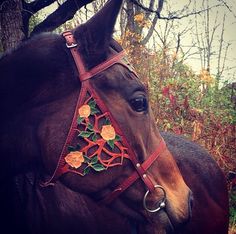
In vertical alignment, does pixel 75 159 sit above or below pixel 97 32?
below

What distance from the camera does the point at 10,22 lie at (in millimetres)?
3934

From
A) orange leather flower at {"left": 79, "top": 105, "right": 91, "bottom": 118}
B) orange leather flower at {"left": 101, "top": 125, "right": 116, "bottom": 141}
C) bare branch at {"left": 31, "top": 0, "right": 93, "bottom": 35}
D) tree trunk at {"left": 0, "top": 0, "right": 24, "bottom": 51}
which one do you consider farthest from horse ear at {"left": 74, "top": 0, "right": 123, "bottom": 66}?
bare branch at {"left": 31, "top": 0, "right": 93, "bottom": 35}

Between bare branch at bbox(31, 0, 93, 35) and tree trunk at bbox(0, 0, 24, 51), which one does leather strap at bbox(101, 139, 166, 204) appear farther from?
bare branch at bbox(31, 0, 93, 35)

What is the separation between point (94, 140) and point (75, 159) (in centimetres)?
15

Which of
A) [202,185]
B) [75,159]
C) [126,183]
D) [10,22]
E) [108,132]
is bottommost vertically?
[202,185]

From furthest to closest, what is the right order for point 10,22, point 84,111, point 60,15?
point 60,15
point 10,22
point 84,111

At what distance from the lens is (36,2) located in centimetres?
440

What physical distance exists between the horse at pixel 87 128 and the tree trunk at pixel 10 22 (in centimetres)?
215

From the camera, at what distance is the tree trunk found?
3908 millimetres

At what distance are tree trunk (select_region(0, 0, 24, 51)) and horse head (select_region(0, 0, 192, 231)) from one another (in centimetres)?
219

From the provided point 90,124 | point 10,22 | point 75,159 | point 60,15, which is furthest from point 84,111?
point 60,15

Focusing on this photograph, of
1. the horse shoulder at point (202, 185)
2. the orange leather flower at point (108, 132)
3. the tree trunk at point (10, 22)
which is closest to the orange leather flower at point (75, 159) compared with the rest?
the orange leather flower at point (108, 132)

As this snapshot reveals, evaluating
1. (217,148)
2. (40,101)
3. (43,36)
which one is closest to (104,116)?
(40,101)

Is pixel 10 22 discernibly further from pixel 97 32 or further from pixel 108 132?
pixel 108 132
